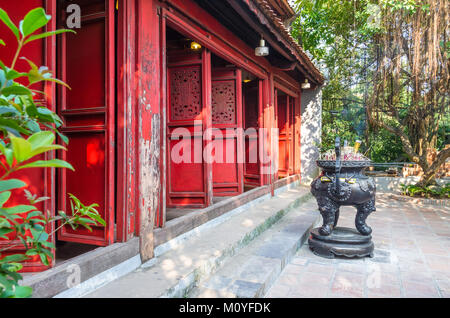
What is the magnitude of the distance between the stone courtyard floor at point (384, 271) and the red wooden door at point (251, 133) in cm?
277

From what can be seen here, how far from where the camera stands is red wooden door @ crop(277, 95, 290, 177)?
8.66 meters

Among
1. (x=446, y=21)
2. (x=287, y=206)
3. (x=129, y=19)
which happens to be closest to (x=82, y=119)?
(x=129, y=19)

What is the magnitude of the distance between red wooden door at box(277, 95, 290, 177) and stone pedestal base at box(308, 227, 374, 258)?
4.85 metres

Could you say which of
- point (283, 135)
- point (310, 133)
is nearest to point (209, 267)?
point (283, 135)

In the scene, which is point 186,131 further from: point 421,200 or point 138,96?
point 421,200

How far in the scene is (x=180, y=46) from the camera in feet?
15.2

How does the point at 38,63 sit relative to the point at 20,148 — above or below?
above

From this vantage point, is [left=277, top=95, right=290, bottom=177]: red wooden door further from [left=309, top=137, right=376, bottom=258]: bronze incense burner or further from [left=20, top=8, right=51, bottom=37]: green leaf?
[left=20, top=8, right=51, bottom=37]: green leaf

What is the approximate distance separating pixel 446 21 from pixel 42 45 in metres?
7.82

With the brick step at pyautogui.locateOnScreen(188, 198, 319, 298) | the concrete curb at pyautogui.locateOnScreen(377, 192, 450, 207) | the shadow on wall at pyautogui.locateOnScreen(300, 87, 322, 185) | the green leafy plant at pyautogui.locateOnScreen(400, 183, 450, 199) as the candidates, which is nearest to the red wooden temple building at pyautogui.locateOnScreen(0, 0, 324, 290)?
the brick step at pyautogui.locateOnScreen(188, 198, 319, 298)

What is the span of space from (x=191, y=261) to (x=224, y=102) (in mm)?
3379

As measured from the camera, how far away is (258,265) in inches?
122

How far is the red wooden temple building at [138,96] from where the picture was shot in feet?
8.64

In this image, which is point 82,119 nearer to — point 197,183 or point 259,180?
point 197,183
